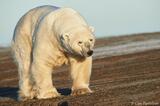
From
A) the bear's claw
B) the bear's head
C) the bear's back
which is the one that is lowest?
the bear's claw

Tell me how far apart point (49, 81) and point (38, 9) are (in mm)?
1884

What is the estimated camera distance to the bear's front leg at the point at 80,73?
1327 centimetres

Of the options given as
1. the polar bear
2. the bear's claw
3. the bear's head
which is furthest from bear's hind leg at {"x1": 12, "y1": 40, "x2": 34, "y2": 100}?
the bear's head

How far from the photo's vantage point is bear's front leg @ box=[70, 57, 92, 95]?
43.5ft

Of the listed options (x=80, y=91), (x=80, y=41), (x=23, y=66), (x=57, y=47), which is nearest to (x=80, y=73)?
(x=80, y=91)

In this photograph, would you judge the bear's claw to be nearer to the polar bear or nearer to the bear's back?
the polar bear

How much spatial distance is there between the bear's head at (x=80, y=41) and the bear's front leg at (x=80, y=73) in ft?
1.95

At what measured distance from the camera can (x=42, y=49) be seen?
13.2 meters

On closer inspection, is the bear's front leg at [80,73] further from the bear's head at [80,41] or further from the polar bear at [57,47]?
the bear's head at [80,41]

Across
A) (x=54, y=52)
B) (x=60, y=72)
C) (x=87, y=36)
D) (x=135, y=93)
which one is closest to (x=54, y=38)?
(x=54, y=52)

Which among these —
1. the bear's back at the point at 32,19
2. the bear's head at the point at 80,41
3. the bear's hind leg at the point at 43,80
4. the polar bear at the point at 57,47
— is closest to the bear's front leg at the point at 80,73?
the polar bear at the point at 57,47

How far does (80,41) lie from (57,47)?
105 cm

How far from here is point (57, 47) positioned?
43.1 ft

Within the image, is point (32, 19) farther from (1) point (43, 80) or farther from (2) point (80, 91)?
(2) point (80, 91)
